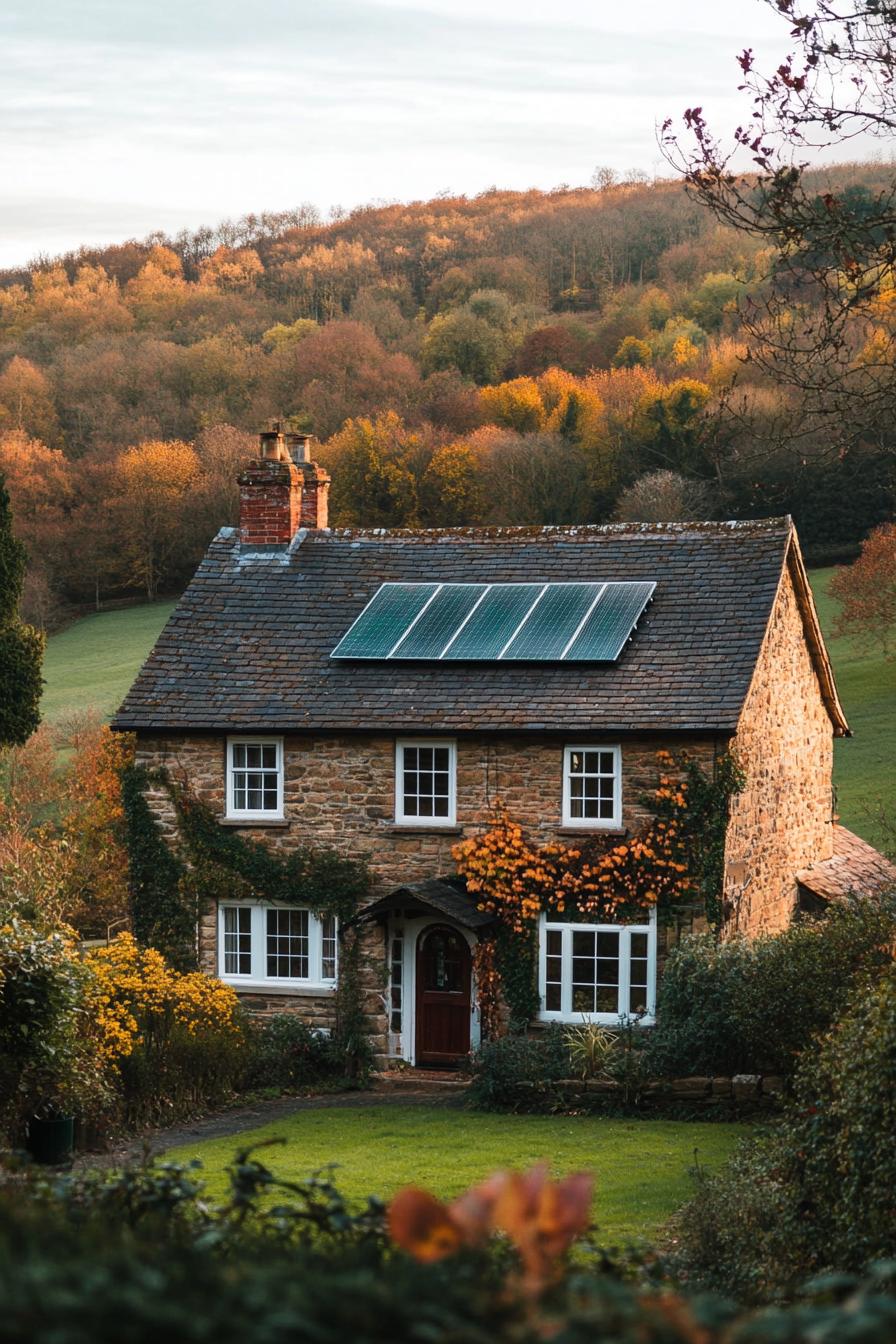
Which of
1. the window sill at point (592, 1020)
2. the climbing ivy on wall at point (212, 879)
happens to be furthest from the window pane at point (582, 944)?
the climbing ivy on wall at point (212, 879)

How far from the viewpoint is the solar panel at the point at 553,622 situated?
2384cm

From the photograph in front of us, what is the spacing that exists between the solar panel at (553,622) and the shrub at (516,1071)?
5.64 metres

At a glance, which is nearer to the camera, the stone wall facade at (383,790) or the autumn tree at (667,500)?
the stone wall facade at (383,790)

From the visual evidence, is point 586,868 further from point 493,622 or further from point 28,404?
point 28,404

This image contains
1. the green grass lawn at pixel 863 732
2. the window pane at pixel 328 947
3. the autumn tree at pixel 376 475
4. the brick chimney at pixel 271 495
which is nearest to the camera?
the window pane at pixel 328 947

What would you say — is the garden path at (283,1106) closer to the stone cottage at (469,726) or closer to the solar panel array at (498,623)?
the stone cottage at (469,726)

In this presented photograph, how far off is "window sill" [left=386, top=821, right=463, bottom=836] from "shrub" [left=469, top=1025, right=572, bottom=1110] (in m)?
3.24

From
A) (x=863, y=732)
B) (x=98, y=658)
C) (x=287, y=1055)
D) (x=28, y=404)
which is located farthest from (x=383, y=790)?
(x=28, y=404)

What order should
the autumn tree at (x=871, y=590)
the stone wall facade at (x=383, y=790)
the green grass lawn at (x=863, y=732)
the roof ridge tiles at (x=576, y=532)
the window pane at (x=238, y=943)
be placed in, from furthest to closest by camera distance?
the autumn tree at (x=871, y=590) < the green grass lawn at (x=863, y=732) < the roof ridge tiles at (x=576, y=532) < the window pane at (x=238, y=943) < the stone wall facade at (x=383, y=790)

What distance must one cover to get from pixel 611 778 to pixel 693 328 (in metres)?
58.4

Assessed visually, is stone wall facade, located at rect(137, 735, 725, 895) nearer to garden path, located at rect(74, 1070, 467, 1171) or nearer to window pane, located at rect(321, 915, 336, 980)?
window pane, located at rect(321, 915, 336, 980)

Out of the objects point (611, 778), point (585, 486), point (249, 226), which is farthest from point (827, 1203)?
point (249, 226)

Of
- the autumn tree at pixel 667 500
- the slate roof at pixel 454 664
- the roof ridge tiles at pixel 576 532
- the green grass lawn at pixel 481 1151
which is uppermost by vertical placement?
the autumn tree at pixel 667 500

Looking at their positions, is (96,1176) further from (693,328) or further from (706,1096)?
(693,328)
